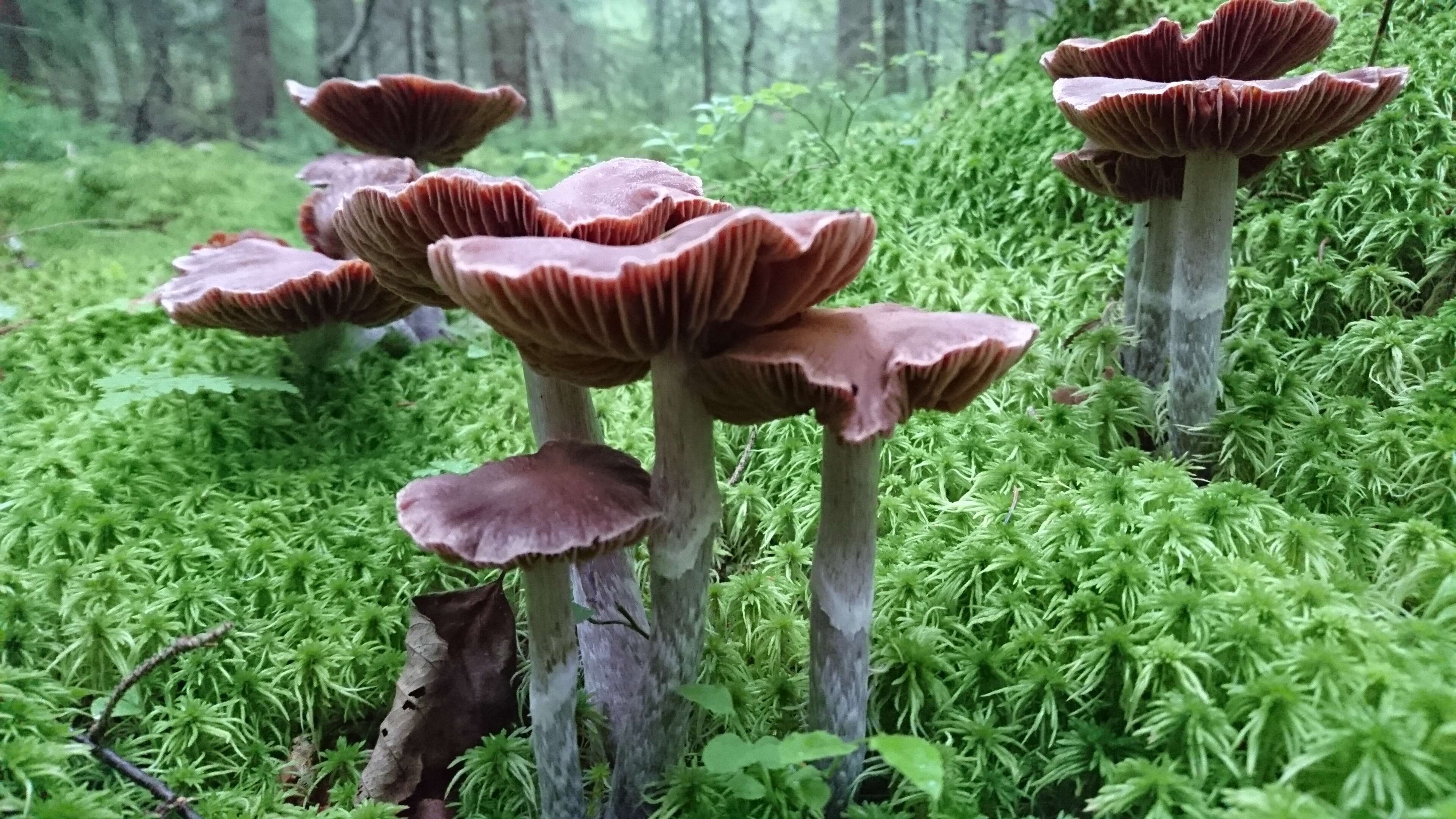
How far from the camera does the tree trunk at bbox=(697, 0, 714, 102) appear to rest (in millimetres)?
13844

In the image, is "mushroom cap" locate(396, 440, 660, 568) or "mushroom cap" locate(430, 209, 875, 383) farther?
"mushroom cap" locate(396, 440, 660, 568)

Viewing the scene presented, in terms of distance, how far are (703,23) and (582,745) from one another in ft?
A: 45.3

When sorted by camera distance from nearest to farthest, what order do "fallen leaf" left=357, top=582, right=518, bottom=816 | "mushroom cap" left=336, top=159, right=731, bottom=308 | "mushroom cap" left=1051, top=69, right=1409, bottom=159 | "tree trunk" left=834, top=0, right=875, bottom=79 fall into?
"mushroom cap" left=336, top=159, right=731, bottom=308 < "mushroom cap" left=1051, top=69, right=1409, bottom=159 < "fallen leaf" left=357, top=582, right=518, bottom=816 < "tree trunk" left=834, top=0, right=875, bottom=79

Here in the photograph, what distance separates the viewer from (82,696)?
2334 millimetres

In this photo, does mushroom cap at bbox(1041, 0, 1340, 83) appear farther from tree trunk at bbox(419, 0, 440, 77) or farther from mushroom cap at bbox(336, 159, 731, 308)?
tree trunk at bbox(419, 0, 440, 77)

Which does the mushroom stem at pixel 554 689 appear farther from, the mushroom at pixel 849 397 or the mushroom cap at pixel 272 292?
the mushroom cap at pixel 272 292

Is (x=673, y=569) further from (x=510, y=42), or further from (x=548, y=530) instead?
(x=510, y=42)

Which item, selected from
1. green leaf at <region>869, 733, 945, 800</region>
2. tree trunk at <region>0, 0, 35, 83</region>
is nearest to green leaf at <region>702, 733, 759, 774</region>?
green leaf at <region>869, 733, 945, 800</region>

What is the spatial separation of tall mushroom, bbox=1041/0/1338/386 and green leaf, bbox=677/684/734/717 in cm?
225

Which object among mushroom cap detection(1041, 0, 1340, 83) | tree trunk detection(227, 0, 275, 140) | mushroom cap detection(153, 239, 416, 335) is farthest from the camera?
tree trunk detection(227, 0, 275, 140)

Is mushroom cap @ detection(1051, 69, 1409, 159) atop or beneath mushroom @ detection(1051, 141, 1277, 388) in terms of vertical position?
atop

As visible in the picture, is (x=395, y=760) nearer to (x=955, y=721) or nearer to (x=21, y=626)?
(x=21, y=626)

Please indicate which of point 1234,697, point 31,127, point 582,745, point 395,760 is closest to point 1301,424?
point 1234,697

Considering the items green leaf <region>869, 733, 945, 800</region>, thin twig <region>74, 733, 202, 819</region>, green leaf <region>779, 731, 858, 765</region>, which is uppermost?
green leaf <region>869, 733, 945, 800</region>
